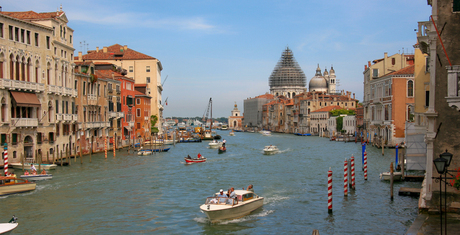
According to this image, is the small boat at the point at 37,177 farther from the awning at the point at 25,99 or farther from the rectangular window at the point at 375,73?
the rectangular window at the point at 375,73

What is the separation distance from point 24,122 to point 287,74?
13822cm

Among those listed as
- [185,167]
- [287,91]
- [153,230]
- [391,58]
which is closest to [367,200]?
[153,230]

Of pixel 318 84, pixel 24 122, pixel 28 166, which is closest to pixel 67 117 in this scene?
pixel 24 122

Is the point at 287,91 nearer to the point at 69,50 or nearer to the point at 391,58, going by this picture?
the point at 391,58

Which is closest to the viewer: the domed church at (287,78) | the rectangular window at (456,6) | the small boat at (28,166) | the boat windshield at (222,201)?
the rectangular window at (456,6)

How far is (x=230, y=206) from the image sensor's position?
14477 millimetres

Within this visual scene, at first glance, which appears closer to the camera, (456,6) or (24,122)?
(456,6)

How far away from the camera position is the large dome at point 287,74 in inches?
6240

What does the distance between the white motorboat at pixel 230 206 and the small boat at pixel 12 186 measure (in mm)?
8189

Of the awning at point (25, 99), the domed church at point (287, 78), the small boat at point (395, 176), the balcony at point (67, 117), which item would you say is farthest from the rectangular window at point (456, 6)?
the domed church at point (287, 78)

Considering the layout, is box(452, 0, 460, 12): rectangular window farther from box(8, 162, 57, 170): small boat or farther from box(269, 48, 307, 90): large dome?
box(269, 48, 307, 90): large dome

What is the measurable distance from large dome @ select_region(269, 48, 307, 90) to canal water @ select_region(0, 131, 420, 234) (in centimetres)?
13266

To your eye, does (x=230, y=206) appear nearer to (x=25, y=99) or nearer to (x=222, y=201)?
(x=222, y=201)

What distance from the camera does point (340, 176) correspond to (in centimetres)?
2431
